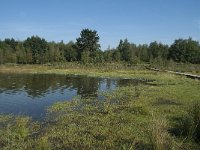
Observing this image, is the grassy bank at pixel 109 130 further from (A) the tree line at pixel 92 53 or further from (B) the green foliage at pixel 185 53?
(B) the green foliage at pixel 185 53

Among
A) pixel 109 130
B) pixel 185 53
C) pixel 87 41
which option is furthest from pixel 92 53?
pixel 109 130

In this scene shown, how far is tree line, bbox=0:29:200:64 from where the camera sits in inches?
3922

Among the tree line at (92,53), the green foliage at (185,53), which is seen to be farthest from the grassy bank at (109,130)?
the green foliage at (185,53)

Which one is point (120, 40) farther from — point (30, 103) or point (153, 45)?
point (30, 103)

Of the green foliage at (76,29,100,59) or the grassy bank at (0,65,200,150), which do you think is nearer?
the grassy bank at (0,65,200,150)

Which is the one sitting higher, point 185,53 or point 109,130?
point 185,53

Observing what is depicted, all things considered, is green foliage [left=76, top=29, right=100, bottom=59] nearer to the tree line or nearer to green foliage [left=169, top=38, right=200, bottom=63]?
the tree line

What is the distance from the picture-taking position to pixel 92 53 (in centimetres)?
10688

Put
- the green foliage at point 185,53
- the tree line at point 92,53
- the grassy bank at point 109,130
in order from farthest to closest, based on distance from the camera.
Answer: the green foliage at point 185,53 < the tree line at point 92,53 < the grassy bank at point 109,130

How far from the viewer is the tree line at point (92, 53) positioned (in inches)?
3922

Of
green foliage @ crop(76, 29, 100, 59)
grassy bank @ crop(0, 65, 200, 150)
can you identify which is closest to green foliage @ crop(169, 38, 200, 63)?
green foliage @ crop(76, 29, 100, 59)

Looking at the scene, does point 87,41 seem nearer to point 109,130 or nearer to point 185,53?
point 185,53

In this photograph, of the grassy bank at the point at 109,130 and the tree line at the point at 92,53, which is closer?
the grassy bank at the point at 109,130

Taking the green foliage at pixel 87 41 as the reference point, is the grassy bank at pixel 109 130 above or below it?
below
